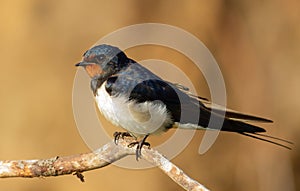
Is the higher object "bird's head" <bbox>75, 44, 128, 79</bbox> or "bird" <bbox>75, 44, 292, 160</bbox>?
"bird's head" <bbox>75, 44, 128, 79</bbox>

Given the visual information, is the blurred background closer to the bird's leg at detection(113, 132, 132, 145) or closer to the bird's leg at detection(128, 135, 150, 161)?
the bird's leg at detection(113, 132, 132, 145)

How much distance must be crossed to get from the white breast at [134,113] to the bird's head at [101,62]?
10cm

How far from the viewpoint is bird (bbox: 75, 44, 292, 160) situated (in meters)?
4.02

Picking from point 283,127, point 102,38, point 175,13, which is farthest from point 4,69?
point 283,127

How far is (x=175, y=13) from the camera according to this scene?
6.95m

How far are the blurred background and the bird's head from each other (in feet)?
7.63

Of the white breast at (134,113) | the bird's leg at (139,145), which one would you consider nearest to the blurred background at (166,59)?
the white breast at (134,113)

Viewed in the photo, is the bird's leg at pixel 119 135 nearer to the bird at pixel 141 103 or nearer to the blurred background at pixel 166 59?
the bird at pixel 141 103

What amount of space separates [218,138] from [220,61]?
632 mm

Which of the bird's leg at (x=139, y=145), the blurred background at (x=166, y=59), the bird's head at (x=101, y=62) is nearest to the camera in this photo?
the bird's leg at (x=139, y=145)

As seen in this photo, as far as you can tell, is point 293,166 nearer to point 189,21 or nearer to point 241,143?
point 241,143

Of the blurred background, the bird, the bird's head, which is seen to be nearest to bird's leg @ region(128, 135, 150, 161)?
the bird

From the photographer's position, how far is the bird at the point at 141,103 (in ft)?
13.2

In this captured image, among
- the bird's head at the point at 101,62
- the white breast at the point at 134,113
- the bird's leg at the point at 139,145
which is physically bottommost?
the bird's leg at the point at 139,145
